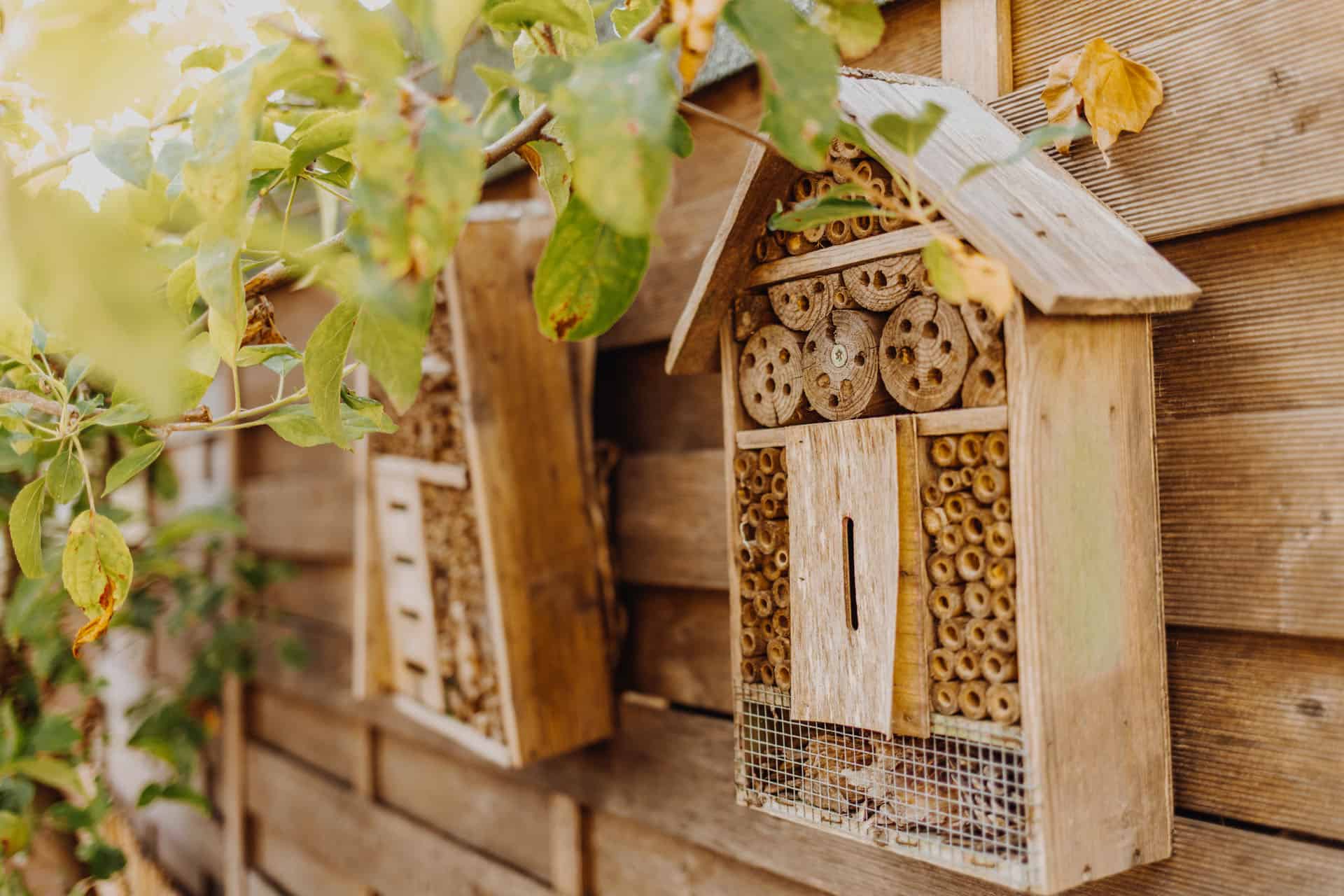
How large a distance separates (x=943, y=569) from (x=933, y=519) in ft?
0.14

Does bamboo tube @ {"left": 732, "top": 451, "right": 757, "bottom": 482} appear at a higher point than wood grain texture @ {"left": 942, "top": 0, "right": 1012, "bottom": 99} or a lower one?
lower

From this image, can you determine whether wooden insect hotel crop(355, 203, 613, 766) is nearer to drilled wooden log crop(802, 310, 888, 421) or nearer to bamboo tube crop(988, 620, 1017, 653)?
drilled wooden log crop(802, 310, 888, 421)

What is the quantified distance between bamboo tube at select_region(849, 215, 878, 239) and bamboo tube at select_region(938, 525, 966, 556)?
0.26 m

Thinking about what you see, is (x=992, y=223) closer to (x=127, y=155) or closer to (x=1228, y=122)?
(x=1228, y=122)

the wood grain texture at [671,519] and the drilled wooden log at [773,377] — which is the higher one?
the drilled wooden log at [773,377]

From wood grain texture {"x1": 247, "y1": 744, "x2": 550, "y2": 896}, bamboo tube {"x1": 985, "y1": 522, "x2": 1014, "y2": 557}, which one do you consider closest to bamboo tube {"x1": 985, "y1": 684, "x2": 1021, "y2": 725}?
bamboo tube {"x1": 985, "y1": 522, "x2": 1014, "y2": 557}

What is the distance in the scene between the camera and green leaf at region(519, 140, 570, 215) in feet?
2.52

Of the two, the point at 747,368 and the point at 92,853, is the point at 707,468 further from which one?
the point at 92,853

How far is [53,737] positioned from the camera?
4.97 feet

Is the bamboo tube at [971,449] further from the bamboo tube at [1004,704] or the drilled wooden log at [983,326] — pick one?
the bamboo tube at [1004,704]

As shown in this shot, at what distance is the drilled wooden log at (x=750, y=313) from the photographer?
953 millimetres

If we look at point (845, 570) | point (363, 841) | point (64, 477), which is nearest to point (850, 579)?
point (845, 570)

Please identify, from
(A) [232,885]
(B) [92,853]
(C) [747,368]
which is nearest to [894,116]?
(C) [747,368]

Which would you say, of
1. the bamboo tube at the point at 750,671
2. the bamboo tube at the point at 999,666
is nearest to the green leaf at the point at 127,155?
the bamboo tube at the point at 750,671
